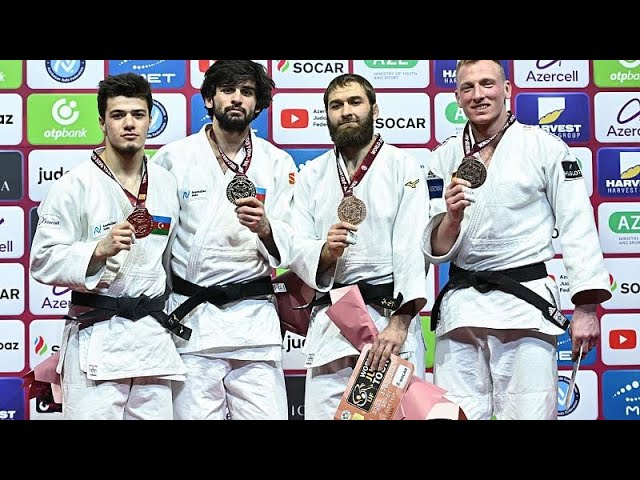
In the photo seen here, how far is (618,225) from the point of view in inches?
182

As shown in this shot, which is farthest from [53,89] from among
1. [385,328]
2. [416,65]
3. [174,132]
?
[385,328]

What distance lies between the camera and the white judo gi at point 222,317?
12.2ft

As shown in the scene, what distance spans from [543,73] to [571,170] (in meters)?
1.21

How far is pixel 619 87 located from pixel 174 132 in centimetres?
227

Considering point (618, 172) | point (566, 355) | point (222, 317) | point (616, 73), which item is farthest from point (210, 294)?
point (616, 73)

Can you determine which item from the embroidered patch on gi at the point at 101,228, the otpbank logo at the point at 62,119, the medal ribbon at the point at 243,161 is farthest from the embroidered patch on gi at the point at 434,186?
the otpbank logo at the point at 62,119

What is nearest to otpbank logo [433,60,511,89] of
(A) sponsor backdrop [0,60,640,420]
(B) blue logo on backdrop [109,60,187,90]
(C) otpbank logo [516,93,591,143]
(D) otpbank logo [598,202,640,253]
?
(A) sponsor backdrop [0,60,640,420]

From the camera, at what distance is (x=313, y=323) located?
12.4 ft

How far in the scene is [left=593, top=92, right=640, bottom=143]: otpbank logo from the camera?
15.2 ft

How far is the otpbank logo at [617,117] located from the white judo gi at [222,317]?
1.88m

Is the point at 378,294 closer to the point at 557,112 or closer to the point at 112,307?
the point at 112,307

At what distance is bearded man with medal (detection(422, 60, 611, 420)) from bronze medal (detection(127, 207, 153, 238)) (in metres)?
1.11

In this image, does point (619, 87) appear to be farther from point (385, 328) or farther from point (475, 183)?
point (385, 328)

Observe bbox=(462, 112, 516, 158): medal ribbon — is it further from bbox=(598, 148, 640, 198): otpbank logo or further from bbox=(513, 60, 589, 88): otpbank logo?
bbox=(598, 148, 640, 198): otpbank logo
